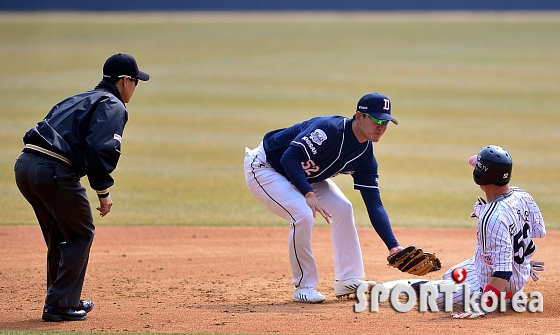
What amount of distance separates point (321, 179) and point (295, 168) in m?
0.48

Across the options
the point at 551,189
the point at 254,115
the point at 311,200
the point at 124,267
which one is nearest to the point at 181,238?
the point at 124,267

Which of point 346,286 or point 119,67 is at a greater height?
point 119,67

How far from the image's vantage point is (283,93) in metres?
25.8

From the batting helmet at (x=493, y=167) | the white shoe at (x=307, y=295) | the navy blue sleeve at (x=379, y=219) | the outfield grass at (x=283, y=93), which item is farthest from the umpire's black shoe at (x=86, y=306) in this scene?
the outfield grass at (x=283, y=93)

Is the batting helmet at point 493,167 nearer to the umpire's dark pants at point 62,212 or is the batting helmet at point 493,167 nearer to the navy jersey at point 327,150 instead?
the navy jersey at point 327,150

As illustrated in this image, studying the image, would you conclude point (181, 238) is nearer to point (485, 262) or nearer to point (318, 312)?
point (318, 312)

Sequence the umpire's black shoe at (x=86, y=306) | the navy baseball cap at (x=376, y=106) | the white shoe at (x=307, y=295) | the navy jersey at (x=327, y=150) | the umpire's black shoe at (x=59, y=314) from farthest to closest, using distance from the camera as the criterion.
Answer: the white shoe at (x=307, y=295)
the navy jersey at (x=327, y=150)
the navy baseball cap at (x=376, y=106)
the umpire's black shoe at (x=86, y=306)
the umpire's black shoe at (x=59, y=314)

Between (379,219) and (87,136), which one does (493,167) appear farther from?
(87,136)

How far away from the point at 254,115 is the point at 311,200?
15183 millimetres

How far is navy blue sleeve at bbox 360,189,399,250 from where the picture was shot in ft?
19.9

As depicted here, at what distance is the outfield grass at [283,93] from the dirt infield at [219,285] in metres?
1.01

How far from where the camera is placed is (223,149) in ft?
52.7

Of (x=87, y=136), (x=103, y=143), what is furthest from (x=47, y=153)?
(x=103, y=143)

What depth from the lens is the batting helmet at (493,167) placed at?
5.21 m
